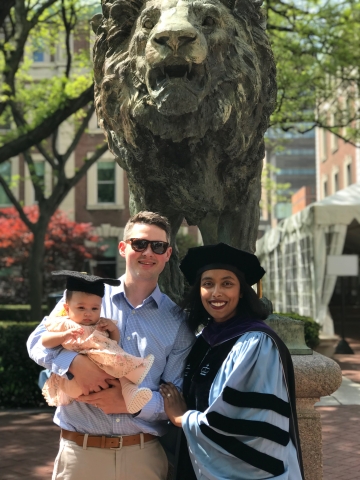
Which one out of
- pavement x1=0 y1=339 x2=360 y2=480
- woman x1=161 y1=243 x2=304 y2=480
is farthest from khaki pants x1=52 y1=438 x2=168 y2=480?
pavement x1=0 y1=339 x2=360 y2=480

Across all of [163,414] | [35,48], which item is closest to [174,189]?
[163,414]

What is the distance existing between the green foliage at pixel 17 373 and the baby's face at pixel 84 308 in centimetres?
645

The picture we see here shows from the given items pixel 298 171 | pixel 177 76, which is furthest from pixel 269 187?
pixel 298 171

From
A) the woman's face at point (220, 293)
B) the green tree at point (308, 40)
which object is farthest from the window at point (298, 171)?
the woman's face at point (220, 293)

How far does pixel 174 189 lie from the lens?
3.27 meters

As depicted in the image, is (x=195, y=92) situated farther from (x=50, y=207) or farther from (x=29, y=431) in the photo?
(x=50, y=207)

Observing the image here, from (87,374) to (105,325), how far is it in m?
0.21

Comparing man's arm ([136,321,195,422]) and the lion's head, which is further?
the lion's head

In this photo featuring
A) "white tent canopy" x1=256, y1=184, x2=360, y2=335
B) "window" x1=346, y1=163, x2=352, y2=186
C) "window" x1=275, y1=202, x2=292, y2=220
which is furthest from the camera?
"window" x1=275, y1=202, x2=292, y2=220

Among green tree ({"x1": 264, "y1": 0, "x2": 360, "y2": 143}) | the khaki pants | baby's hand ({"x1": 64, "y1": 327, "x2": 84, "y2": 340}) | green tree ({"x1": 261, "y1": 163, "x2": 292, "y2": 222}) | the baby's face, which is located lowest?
the khaki pants

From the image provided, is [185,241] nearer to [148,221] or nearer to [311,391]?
[311,391]

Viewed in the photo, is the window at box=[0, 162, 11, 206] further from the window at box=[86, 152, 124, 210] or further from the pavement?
the pavement

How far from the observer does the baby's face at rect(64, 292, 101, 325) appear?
248 centimetres

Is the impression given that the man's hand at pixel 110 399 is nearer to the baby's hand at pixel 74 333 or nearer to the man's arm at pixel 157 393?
the man's arm at pixel 157 393
